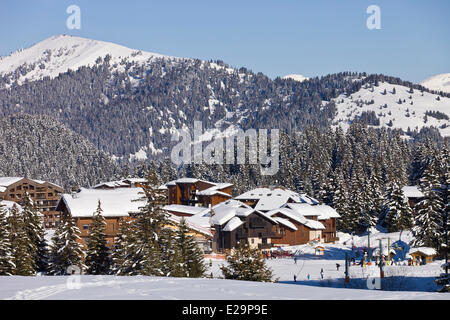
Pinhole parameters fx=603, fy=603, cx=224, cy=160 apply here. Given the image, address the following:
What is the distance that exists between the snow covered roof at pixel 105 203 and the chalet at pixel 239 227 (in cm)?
1389

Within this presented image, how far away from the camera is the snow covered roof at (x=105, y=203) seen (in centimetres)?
7438

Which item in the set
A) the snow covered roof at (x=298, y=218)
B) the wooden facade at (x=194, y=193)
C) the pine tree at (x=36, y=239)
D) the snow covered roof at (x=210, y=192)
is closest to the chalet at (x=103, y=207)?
the pine tree at (x=36, y=239)

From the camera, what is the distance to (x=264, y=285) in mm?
20422

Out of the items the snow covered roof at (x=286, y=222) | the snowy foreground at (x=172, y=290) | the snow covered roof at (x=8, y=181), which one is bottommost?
the snow covered roof at (x=286, y=222)

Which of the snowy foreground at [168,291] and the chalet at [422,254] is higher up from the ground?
the snowy foreground at [168,291]

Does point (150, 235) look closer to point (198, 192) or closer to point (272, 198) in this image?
point (272, 198)

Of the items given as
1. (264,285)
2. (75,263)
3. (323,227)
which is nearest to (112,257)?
(75,263)

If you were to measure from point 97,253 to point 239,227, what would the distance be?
44.7 metres

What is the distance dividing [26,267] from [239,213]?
48.1 m

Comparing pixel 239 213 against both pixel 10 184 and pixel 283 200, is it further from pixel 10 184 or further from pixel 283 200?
pixel 10 184

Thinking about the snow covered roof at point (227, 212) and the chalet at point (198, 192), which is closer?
the snow covered roof at point (227, 212)

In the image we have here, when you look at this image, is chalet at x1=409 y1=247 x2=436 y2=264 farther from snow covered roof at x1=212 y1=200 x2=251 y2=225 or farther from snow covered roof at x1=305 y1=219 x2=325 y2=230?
snow covered roof at x1=305 y1=219 x2=325 y2=230

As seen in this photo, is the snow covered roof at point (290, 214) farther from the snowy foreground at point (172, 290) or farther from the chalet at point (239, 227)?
the snowy foreground at point (172, 290)

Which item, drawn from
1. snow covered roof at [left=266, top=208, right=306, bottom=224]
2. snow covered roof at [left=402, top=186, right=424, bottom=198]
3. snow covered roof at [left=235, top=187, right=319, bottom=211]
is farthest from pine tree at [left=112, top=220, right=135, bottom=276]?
snow covered roof at [left=402, top=186, right=424, bottom=198]
